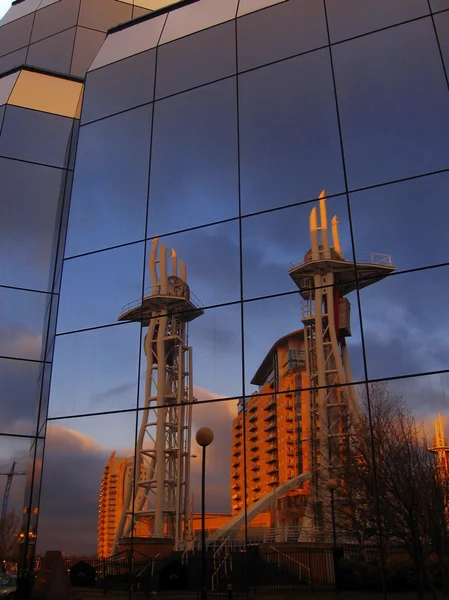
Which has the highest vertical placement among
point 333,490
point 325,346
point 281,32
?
point 281,32

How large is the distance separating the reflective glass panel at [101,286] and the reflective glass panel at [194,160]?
154 centimetres

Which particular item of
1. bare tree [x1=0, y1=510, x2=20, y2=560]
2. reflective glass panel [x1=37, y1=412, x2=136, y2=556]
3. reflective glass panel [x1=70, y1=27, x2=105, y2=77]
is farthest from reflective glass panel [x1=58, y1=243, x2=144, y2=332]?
reflective glass panel [x1=70, y1=27, x2=105, y2=77]

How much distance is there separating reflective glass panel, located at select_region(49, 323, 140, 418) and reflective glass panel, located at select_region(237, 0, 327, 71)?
11.7 metres

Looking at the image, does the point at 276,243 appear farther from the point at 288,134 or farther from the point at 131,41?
the point at 131,41

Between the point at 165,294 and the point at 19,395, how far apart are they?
25.8 feet

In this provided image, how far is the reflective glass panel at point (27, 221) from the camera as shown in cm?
2489

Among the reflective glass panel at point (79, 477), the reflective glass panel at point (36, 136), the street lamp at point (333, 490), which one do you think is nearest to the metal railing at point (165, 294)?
the reflective glass panel at point (79, 477)

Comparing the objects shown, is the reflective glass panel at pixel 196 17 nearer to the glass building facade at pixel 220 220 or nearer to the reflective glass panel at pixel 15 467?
the glass building facade at pixel 220 220

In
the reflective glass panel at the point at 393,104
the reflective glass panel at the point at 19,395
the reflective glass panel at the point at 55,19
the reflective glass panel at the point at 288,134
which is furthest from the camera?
the reflective glass panel at the point at 55,19

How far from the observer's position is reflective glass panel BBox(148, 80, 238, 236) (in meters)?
21.4

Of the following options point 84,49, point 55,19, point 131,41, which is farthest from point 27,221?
point 55,19

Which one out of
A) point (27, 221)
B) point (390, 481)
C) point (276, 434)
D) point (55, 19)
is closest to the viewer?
point (390, 481)

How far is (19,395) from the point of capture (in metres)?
23.4

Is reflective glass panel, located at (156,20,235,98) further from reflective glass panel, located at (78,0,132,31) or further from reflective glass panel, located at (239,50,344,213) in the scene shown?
reflective glass panel, located at (78,0,132,31)
